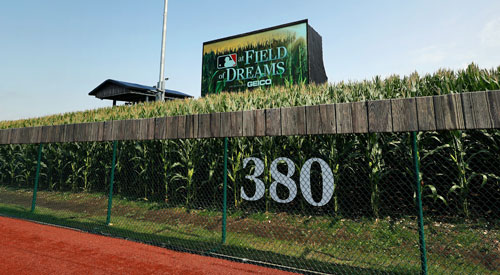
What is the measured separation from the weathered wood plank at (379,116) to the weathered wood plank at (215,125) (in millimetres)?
2598

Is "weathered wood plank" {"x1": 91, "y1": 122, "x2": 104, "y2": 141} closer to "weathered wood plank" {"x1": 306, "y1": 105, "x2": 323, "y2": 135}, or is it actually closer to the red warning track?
the red warning track

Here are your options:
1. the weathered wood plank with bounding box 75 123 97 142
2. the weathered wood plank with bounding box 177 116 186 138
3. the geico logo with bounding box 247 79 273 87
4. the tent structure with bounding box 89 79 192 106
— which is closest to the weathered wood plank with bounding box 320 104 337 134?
the weathered wood plank with bounding box 177 116 186 138

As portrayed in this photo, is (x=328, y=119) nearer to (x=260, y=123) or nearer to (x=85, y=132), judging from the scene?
(x=260, y=123)

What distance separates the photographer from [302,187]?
6430 mm

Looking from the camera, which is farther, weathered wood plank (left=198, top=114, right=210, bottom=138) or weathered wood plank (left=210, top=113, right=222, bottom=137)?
weathered wood plank (left=198, top=114, right=210, bottom=138)

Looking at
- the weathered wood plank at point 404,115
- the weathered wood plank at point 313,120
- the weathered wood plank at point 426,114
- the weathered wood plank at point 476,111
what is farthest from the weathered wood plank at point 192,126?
the weathered wood plank at point 476,111

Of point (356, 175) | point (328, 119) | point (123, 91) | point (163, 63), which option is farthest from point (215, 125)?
point (123, 91)

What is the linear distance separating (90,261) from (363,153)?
18.7 feet

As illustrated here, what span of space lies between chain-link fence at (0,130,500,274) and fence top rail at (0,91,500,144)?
805 millimetres

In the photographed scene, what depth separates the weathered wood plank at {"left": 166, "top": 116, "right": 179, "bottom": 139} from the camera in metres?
5.50

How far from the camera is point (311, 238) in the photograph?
17.5 ft

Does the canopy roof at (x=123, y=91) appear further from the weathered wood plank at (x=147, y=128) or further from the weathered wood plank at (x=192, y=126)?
the weathered wood plank at (x=192, y=126)

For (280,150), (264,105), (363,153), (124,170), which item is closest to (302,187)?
(280,150)

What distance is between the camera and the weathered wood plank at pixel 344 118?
390 centimetres
